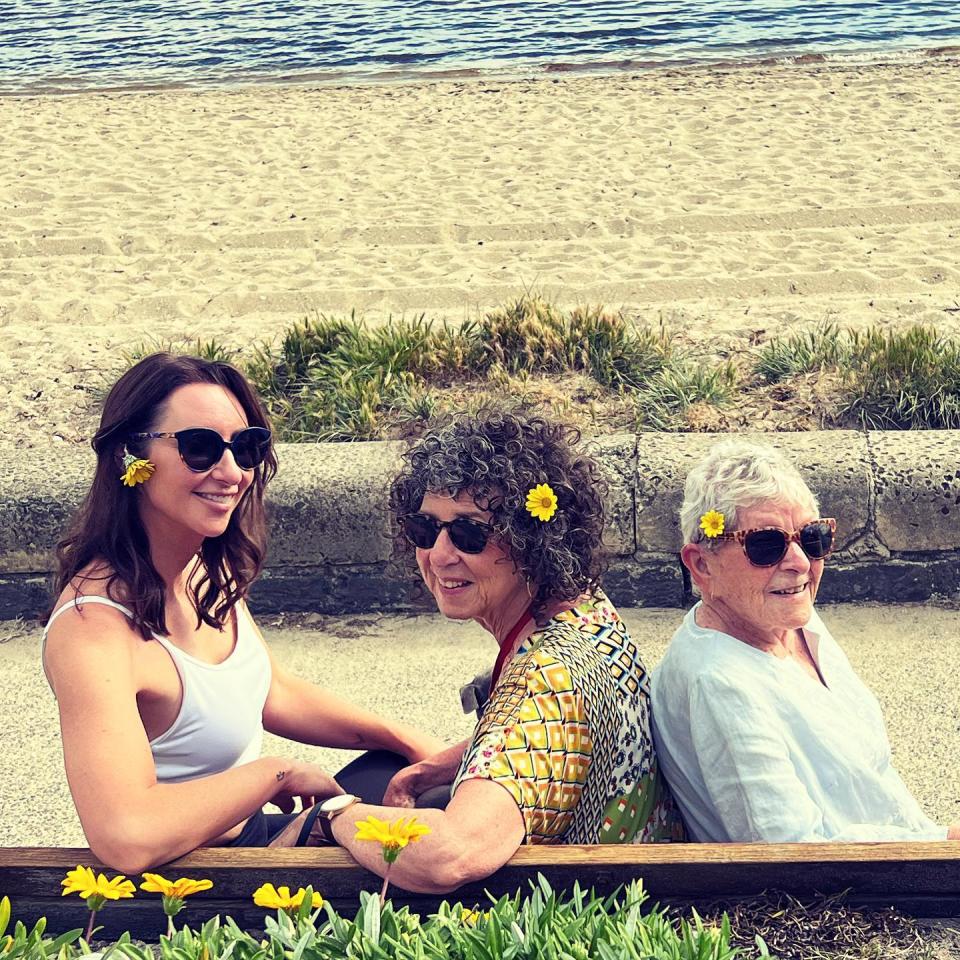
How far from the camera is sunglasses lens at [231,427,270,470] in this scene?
2.86 meters

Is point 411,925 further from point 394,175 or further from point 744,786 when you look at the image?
point 394,175

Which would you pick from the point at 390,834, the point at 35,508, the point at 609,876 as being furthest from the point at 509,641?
the point at 35,508

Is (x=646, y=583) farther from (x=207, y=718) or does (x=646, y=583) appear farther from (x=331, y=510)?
(x=207, y=718)

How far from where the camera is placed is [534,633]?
8.40 ft

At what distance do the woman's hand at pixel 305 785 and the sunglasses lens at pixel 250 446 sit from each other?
622 mm

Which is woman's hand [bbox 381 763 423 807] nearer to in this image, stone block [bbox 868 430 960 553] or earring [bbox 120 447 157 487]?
earring [bbox 120 447 157 487]

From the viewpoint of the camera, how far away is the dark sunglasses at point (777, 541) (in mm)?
2613

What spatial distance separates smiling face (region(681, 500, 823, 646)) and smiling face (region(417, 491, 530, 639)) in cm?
35

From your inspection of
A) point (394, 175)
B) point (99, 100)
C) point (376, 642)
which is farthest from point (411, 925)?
point (99, 100)

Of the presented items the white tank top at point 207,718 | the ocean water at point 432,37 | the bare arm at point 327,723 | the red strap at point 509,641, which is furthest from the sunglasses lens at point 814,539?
the ocean water at point 432,37

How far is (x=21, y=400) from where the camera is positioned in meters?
6.04

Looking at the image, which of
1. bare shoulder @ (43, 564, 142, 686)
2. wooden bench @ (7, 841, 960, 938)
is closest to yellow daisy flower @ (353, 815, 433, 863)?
Result: wooden bench @ (7, 841, 960, 938)

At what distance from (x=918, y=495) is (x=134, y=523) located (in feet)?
8.51

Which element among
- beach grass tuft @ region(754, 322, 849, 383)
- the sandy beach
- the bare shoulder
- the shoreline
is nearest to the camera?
the bare shoulder
